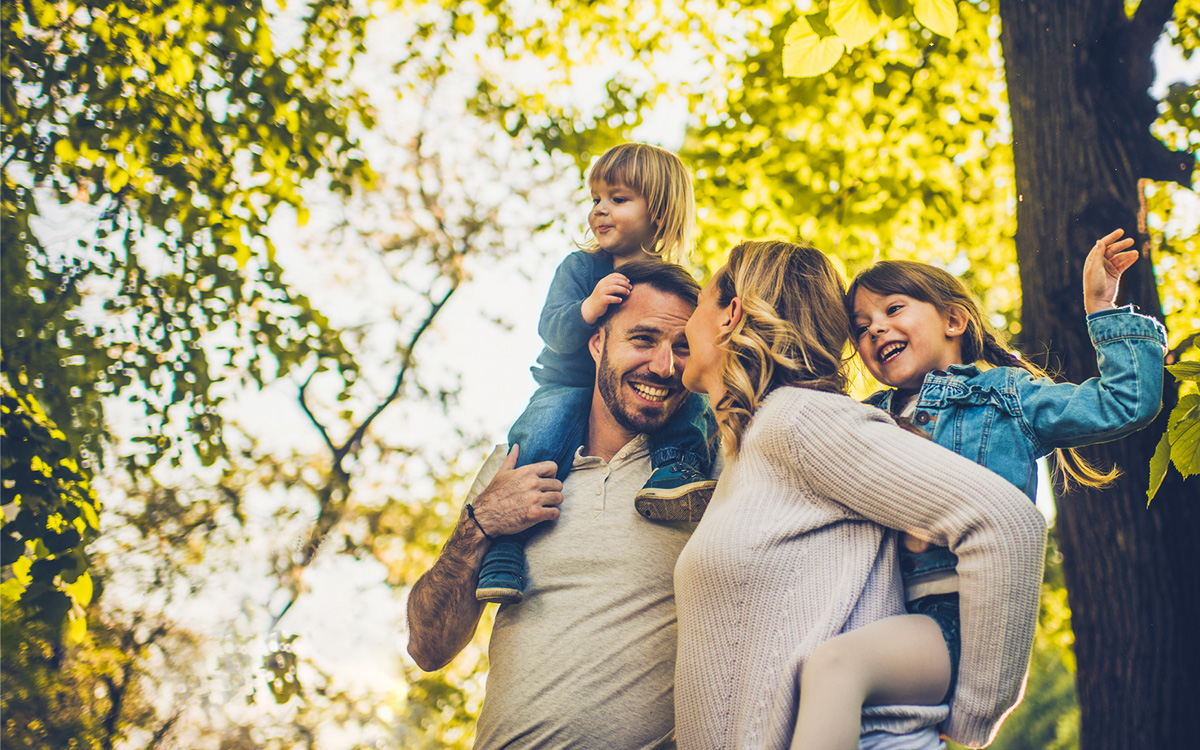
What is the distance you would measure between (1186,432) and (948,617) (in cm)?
85

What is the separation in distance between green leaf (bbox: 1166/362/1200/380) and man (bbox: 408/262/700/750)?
129 cm

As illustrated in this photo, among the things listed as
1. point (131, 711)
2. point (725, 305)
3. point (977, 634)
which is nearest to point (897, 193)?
point (725, 305)

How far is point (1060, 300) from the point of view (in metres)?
3.17

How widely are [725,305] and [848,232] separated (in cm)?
453

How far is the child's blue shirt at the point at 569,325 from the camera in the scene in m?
2.92

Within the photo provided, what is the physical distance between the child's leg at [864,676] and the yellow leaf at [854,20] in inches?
87.2

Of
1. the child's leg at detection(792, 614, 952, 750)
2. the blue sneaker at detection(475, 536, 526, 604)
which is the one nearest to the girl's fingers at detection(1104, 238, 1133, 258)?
the child's leg at detection(792, 614, 952, 750)

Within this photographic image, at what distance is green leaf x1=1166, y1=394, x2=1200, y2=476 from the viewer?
2057 mm

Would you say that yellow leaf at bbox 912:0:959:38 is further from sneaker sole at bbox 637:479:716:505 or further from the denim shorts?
the denim shorts

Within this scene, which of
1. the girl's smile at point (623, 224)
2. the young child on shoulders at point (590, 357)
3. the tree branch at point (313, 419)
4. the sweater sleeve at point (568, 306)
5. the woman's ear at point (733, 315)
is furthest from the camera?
the tree branch at point (313, 419)

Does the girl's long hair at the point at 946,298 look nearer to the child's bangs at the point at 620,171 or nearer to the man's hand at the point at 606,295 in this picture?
the man's hand at the point at 606,295

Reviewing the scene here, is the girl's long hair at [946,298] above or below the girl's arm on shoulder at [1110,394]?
above

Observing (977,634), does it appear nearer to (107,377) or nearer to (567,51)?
(107,377)

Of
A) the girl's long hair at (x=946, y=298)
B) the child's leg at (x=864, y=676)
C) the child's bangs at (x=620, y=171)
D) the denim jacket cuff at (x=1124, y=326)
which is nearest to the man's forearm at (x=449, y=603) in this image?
the child's leg at (x=864, y=676)
